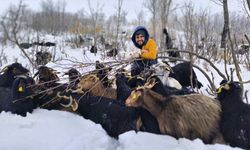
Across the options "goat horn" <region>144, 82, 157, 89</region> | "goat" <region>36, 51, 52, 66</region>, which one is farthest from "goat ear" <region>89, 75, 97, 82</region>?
"goat" <region>36, 51, 52, 66</region>

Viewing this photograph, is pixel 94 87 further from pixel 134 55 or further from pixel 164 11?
pixel 164 11

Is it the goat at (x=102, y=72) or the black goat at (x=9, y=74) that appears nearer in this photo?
the goat at (x=102, y=72)

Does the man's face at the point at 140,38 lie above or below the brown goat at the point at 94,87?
above

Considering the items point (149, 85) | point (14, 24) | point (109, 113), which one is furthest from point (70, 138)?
point (14, 24)

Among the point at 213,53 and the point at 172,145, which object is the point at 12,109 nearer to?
the point at 172,145

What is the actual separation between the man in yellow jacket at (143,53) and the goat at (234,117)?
153 cm

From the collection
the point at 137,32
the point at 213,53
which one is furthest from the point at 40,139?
the point at 213,53

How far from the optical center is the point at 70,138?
4316mm

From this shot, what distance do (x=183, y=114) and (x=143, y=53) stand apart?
167 cm

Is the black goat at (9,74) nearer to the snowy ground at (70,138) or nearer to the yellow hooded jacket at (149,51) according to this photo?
the snowy ground at (70,138)

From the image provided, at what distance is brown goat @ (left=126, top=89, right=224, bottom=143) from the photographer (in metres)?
4.30

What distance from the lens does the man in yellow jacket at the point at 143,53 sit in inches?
227

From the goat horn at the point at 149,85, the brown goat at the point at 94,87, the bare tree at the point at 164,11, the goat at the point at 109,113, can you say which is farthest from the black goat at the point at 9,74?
the bare tree at the point at 164,11

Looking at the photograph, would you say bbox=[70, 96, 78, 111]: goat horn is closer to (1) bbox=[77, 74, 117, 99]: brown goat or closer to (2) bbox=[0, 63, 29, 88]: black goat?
(1) bbox=[77, 74, 117, 99]: brown goat
